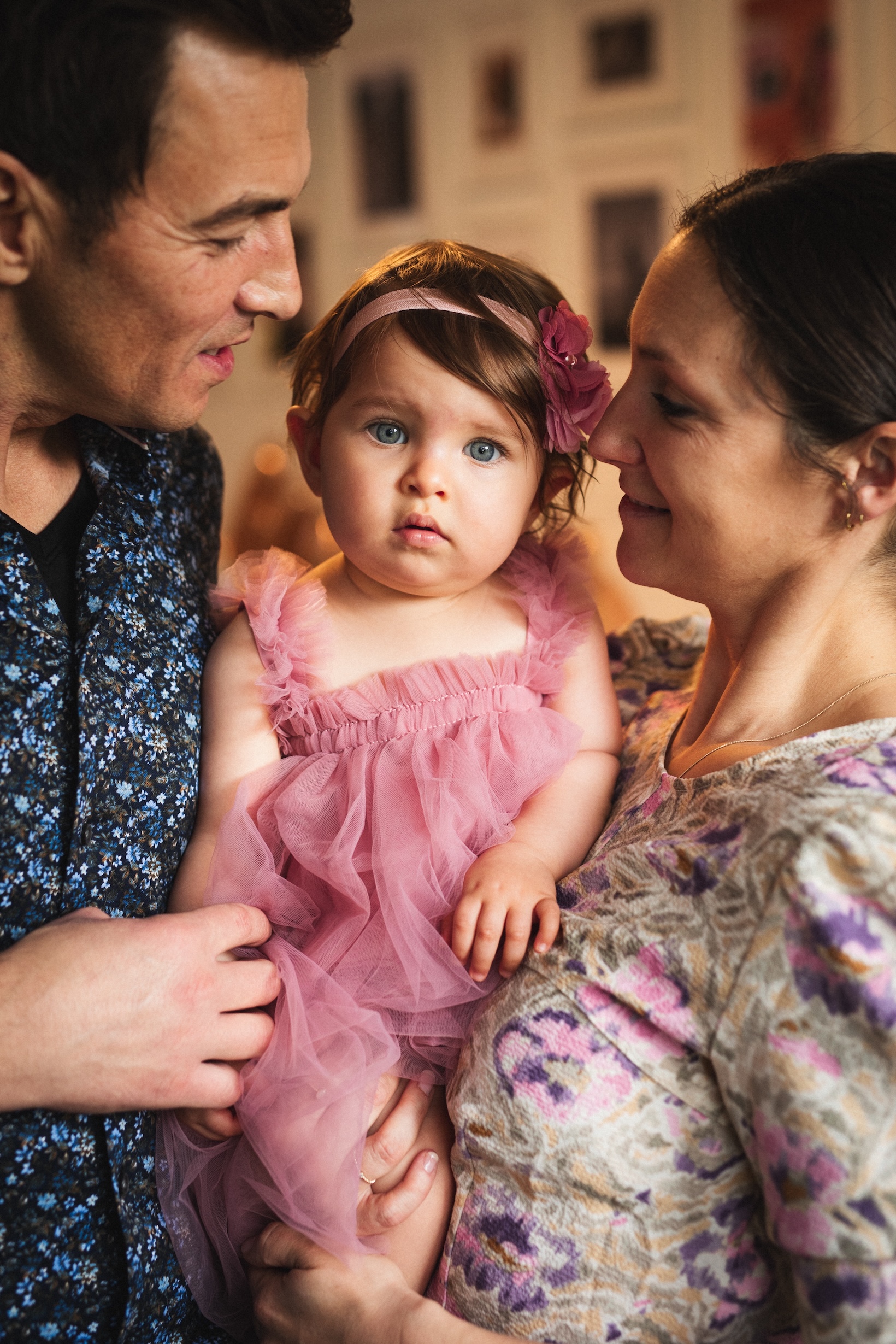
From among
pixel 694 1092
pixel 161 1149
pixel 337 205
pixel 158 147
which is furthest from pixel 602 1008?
pixel 337 205

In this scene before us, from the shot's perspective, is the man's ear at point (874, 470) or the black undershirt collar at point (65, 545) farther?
the black undershirt collar at point (65, 545)

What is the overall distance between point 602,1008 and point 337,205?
459 cm

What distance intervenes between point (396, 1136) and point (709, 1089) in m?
0.37

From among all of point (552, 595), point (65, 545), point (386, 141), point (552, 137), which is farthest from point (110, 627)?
point (386, 141)

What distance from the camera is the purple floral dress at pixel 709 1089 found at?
915mm

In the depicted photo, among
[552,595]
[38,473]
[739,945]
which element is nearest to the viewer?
[739,945]

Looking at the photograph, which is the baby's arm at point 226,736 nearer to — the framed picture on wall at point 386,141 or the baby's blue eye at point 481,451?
the baby's blue eye at point 481,451

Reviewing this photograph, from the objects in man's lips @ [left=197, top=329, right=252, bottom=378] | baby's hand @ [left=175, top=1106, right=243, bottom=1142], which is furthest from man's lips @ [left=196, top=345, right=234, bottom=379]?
baby's hand @ [left=175, top=1106, right=243, bottom=1142]

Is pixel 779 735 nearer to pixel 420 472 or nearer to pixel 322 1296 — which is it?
pixel 420 472

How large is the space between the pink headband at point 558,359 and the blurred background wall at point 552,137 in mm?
1984

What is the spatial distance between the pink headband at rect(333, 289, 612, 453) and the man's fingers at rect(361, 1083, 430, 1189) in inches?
33.4

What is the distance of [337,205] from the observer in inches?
193

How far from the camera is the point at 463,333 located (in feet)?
4.63

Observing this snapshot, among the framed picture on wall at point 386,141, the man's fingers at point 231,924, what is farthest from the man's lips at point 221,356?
the framed picture on wall at point 386,141
